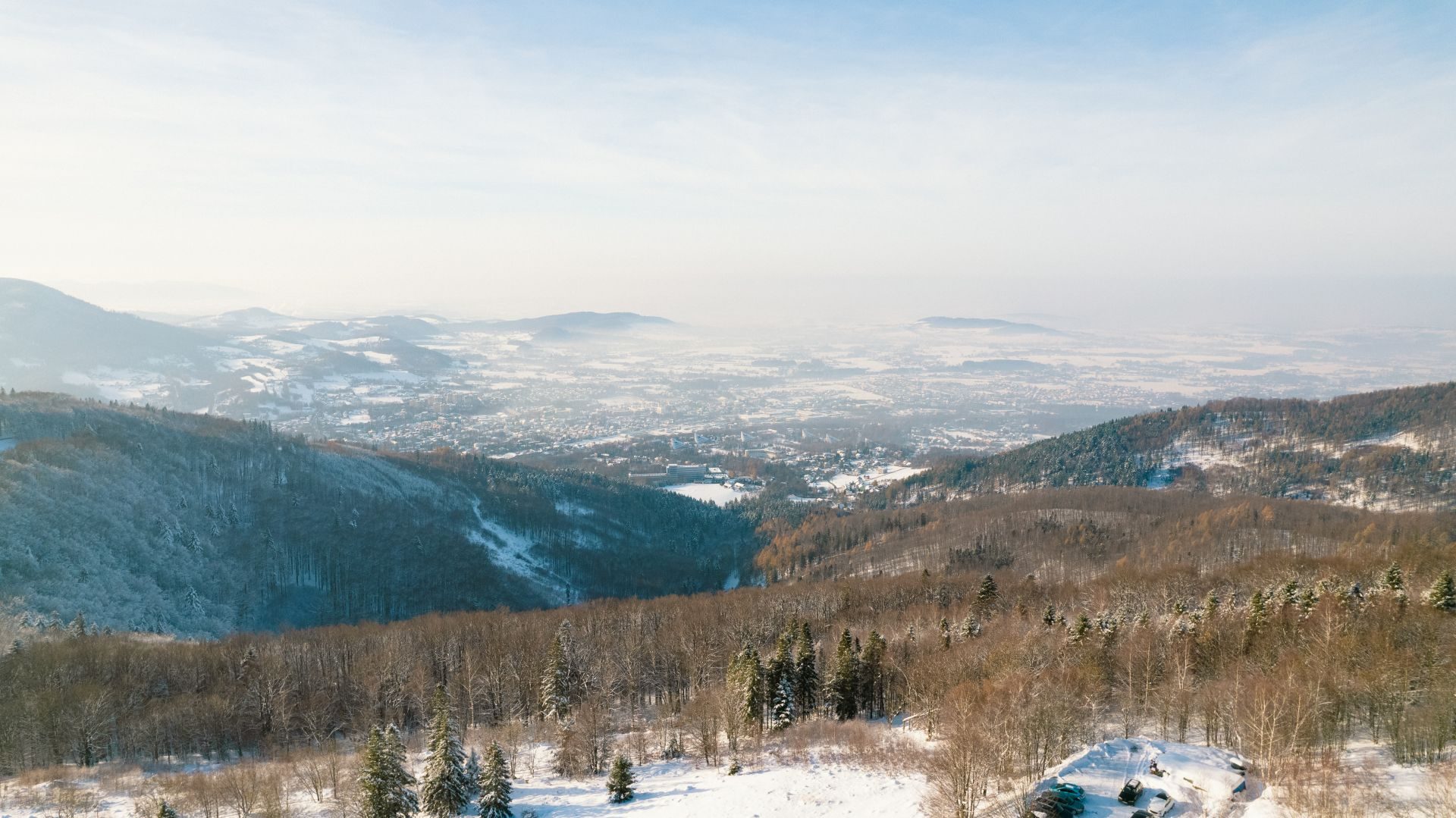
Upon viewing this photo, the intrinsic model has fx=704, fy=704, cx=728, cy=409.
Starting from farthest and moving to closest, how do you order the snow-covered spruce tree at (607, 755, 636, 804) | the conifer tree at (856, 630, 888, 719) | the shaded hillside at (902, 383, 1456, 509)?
the shaded hillside at (902, 383, 1456, 509)
the conifer tree at (856, 630, 888, 719)
the snow-covered spruce tree at (607, 755, 636, 804)

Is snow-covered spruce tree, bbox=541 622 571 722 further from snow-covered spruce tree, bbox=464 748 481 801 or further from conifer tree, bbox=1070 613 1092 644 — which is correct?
conifer tree, bbox=1070 613 1092 644

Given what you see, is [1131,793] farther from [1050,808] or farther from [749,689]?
[749,689]

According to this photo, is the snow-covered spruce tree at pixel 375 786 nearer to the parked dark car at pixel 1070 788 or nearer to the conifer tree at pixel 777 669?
the conifer tree at pixel 777 669

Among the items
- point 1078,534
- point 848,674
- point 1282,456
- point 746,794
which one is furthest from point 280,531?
point 1282,456

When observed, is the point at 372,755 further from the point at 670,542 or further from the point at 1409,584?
the point at 670,542

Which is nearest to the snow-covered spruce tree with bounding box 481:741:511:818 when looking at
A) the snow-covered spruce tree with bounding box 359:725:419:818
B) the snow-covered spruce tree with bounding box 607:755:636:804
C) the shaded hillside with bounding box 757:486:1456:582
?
the snow-covered spruce tree with bounding box 359:725:419:818

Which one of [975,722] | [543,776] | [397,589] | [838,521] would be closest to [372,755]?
[543,776]
